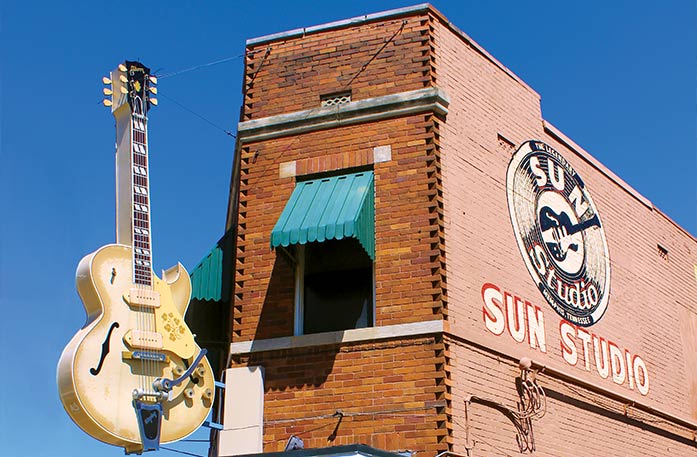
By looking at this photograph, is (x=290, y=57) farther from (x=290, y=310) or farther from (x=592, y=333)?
(x=592, y=333)

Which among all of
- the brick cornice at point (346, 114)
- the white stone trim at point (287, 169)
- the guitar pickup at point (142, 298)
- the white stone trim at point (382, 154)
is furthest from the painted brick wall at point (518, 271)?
the guitar pickup at point (142, 298)

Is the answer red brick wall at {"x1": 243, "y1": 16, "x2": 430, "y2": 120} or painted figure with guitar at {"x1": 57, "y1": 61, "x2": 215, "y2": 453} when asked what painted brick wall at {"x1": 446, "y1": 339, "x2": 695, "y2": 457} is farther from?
red brick wall at {"x1": 243, "y1": 16, "x2": 430, "y2": 120}

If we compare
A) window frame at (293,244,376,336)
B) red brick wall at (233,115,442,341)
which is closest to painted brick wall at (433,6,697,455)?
red brick wall at (233,115,442,341)

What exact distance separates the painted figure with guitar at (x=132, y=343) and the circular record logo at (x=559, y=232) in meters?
5.35

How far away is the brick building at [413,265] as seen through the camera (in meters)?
12.5

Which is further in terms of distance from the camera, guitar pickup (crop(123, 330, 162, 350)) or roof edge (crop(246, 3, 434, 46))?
roof edge (crop(246, 3, 434, 46))

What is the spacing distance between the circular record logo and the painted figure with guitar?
17.6 feet

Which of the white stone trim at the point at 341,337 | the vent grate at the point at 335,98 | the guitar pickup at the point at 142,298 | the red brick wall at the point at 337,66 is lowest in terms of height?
the white stone trim at the point at 341,337

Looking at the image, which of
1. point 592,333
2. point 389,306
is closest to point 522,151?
point 592,333

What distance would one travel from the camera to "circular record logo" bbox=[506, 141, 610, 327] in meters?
15.2

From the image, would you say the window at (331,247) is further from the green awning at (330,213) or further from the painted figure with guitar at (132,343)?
the painted figure with guitar at (132,343)

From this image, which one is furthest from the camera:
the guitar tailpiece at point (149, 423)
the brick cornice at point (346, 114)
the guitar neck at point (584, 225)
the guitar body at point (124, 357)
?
the guitar neck at point (584, 225)

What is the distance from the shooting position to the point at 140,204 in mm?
12562

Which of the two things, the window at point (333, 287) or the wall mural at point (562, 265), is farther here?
the wall mural at point (562, 265)
